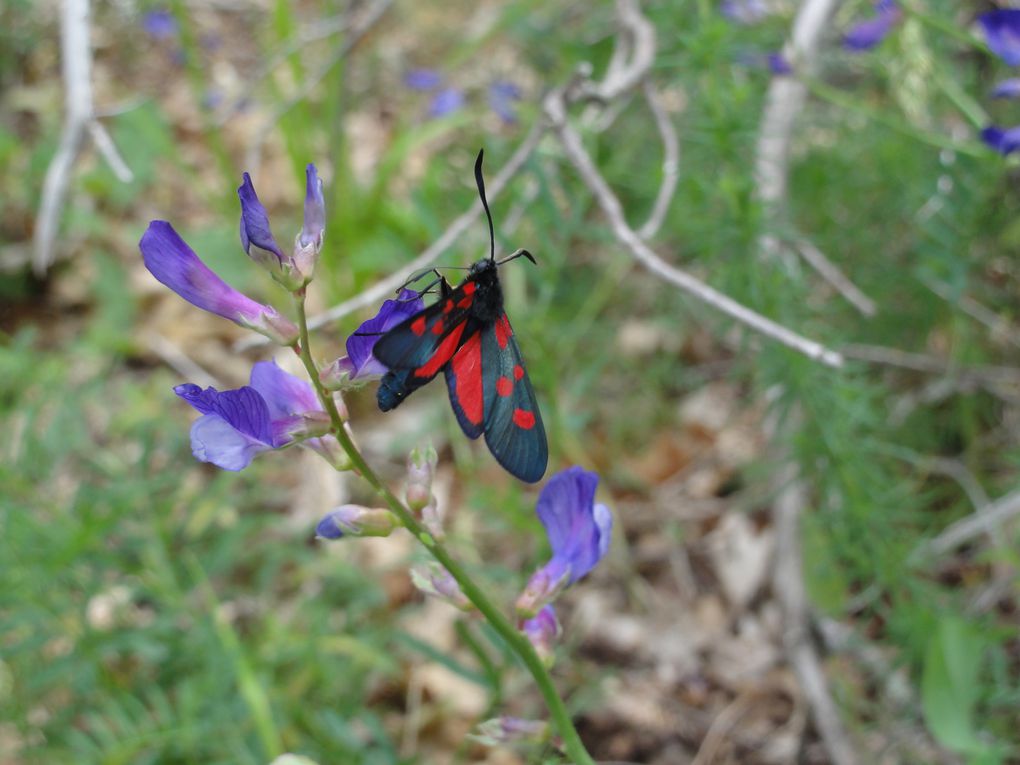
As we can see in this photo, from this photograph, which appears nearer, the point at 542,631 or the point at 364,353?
the point at 364,353

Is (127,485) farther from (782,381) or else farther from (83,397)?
(782,381)

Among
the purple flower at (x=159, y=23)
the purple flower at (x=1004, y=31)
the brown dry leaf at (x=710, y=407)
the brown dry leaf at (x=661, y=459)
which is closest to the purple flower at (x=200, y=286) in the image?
the purple flower at (x=1004, y=31)

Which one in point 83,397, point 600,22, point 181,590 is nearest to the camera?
point 181,590

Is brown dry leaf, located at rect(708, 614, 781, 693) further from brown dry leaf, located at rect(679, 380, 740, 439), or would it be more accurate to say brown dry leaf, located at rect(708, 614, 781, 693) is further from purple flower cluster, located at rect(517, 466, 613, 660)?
purple flower cluster, located at rect(517, 466, 613, 660)

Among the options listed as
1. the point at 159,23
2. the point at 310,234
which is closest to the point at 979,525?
the point at 310,234

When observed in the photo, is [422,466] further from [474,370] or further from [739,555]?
[739,555]

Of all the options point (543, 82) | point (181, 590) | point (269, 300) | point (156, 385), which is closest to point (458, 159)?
point (543, 82)
